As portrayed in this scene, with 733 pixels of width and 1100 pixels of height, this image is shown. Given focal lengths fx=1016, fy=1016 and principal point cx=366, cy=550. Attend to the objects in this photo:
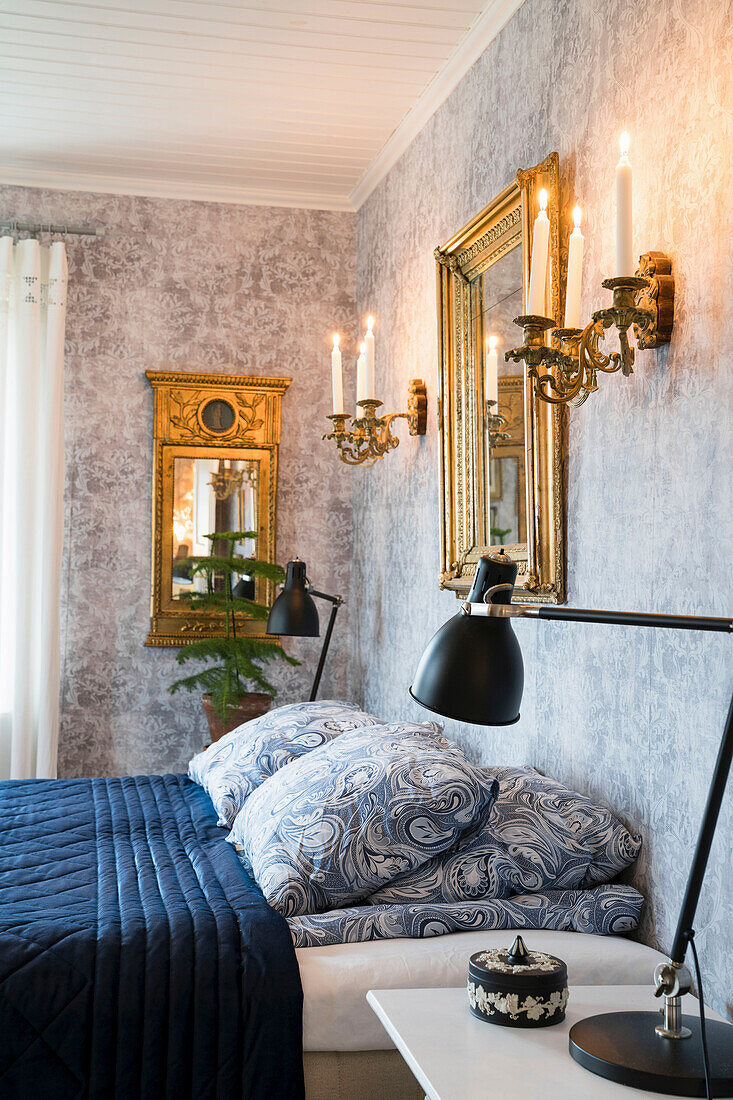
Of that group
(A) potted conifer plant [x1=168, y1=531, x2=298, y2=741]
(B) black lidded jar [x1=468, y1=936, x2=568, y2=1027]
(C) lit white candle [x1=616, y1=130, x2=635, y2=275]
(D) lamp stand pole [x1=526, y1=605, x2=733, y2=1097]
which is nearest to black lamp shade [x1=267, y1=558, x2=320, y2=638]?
(A) potted conifer plant [x1=168, y1=531, x2=298, y2=741]

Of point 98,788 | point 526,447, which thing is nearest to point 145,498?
point 98,788

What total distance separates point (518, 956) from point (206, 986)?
48 cm

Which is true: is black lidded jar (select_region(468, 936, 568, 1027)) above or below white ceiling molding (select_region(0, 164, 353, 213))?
below

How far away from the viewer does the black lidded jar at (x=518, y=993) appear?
4.22 ft

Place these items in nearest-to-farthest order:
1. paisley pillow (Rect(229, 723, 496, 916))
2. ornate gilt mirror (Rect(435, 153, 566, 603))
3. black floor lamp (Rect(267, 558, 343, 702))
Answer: paisley pillow (Rect(229, 723, 496, 916)) → ornate gilt mirror (Rect(435, 153, 566, 603)) → black floor lamp (Rect(267, 558, 343, 702))

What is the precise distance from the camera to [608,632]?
75.4 inches

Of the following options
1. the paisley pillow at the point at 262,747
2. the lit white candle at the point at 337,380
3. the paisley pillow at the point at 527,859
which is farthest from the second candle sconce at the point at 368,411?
the paisley pillow at the point at 527,859

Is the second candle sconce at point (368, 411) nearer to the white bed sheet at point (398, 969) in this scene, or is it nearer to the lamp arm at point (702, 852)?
the white bed sheet at point (398, 969)

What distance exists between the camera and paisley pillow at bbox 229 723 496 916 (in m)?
1.73

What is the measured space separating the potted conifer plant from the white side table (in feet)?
7.42

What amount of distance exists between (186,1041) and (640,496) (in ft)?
3.77

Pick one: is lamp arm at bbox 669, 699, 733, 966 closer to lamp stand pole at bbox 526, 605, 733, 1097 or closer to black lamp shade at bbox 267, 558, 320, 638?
lamp stand pole at bbox 526, 605, 733, 1097

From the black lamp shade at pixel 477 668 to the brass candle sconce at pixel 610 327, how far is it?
66 centimetres

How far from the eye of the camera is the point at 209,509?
3988 millimetres
